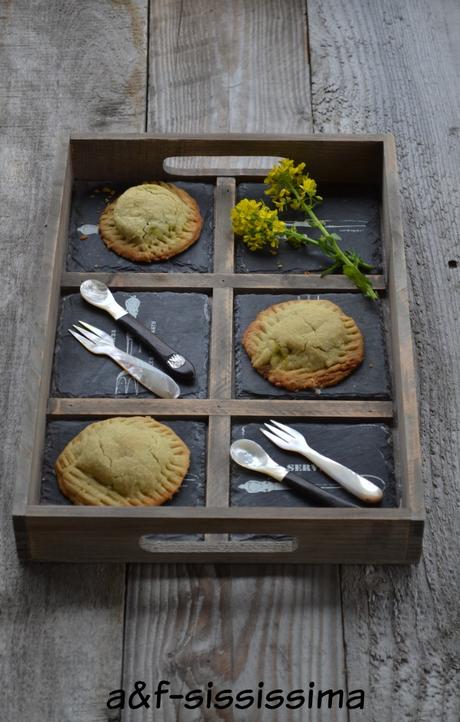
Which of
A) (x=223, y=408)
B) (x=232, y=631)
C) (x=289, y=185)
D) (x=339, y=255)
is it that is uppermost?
(x=289, y=185)

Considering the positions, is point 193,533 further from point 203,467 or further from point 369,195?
point 369,195

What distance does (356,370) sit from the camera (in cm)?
141

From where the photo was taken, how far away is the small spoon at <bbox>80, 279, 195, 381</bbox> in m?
1.40

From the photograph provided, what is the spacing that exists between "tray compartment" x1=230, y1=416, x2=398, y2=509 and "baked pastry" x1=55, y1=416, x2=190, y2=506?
0.25 feet

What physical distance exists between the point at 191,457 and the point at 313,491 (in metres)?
0.15

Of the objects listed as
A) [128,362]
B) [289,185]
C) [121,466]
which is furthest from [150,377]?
[289,185]

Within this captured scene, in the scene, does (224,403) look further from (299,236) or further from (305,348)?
(299,236)

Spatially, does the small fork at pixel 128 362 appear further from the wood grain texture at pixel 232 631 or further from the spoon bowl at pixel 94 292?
the wood grain texture at pixel 232 631

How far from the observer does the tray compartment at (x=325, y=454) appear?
1302 mm

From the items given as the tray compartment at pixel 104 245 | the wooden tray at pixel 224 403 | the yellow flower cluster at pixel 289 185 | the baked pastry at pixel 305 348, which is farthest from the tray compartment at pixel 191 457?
the yellow flower cluster at pixel 289 185

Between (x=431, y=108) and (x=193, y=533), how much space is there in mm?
915

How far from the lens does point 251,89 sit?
186cm

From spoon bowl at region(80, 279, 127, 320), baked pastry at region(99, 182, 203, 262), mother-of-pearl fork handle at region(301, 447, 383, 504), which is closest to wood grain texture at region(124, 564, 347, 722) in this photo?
mother-of-pearl fork handle at region(301, 447, 383, 504)

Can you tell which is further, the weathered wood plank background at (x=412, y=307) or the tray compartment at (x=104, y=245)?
the tray compartment at (x=104, y=245)
